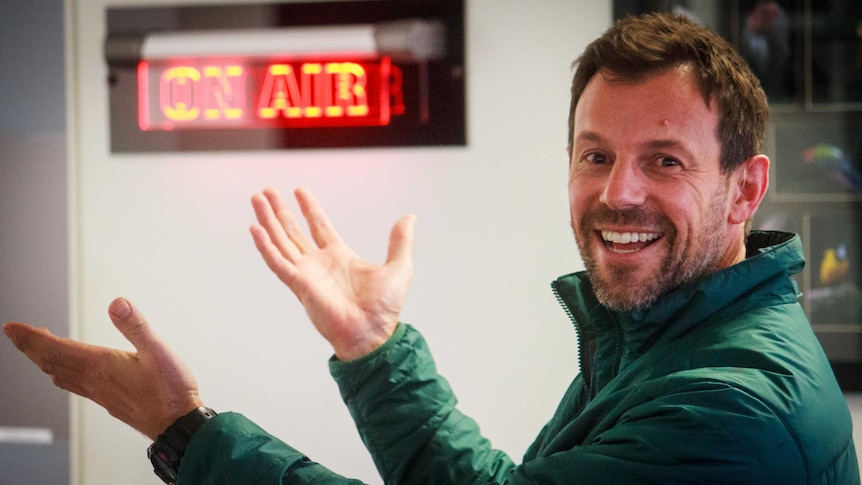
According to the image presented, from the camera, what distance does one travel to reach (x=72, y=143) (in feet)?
4.50

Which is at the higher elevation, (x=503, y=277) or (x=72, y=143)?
(x=72, y=143)

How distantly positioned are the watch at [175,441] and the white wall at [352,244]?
1.75ft

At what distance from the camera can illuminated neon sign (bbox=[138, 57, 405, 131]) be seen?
1.32 meters

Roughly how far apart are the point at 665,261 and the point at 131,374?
541 millimetres

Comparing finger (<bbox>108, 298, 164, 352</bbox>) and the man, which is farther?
finger (<bbox>108, 298, 164, 352</bbox>)

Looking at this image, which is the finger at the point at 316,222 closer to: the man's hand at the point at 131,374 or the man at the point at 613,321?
the man at the point at 613,321

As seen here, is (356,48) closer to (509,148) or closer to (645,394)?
(509,148)

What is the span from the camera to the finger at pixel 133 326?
2.75ft

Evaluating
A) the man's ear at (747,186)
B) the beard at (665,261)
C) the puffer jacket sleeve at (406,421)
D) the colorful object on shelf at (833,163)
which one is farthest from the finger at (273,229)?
the colorful object on shelf at (833,163)

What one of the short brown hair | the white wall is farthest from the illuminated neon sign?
the short brown hair

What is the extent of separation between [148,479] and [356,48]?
30.4 inches

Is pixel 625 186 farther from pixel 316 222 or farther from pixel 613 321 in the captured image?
pixel 316 222

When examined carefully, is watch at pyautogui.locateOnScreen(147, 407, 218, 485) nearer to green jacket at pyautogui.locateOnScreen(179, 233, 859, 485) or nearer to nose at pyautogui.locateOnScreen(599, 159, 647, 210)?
green jacket at pyautogui.locateOnScreen(179, 233, 859, 485)

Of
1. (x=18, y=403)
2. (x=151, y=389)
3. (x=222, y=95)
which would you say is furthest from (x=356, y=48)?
(x=18, y=403)
